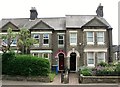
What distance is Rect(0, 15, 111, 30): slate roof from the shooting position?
36869 mm

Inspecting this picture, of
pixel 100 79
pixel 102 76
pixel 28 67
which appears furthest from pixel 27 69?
pixel 102 76

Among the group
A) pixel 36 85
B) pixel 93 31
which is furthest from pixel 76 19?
pixel 36 85

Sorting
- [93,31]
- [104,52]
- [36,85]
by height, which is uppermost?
[93,31]

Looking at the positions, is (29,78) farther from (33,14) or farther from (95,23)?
(33,14)

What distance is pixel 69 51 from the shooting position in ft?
116

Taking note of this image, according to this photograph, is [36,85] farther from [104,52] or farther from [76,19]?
[76,19]

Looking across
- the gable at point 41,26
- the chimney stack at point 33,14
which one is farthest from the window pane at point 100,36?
the chimney stack at point 33,14

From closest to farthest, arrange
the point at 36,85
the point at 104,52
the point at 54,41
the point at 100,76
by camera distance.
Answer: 1. the point at 36,85
2. the point at 100,76
3. the point at 104,52
4. the point at 54,41

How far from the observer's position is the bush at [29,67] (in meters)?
23.8

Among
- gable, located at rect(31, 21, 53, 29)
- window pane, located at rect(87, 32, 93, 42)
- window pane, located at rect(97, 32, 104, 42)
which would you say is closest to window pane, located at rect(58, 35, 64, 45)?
gable, located at rect(31, 21, 53, 29)

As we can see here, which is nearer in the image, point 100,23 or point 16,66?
point 16,66

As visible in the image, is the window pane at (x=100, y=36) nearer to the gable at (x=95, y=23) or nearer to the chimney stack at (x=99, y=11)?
the gable at (x=95, y=23)

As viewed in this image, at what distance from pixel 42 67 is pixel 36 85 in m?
3.51

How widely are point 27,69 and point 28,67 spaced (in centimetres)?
23
